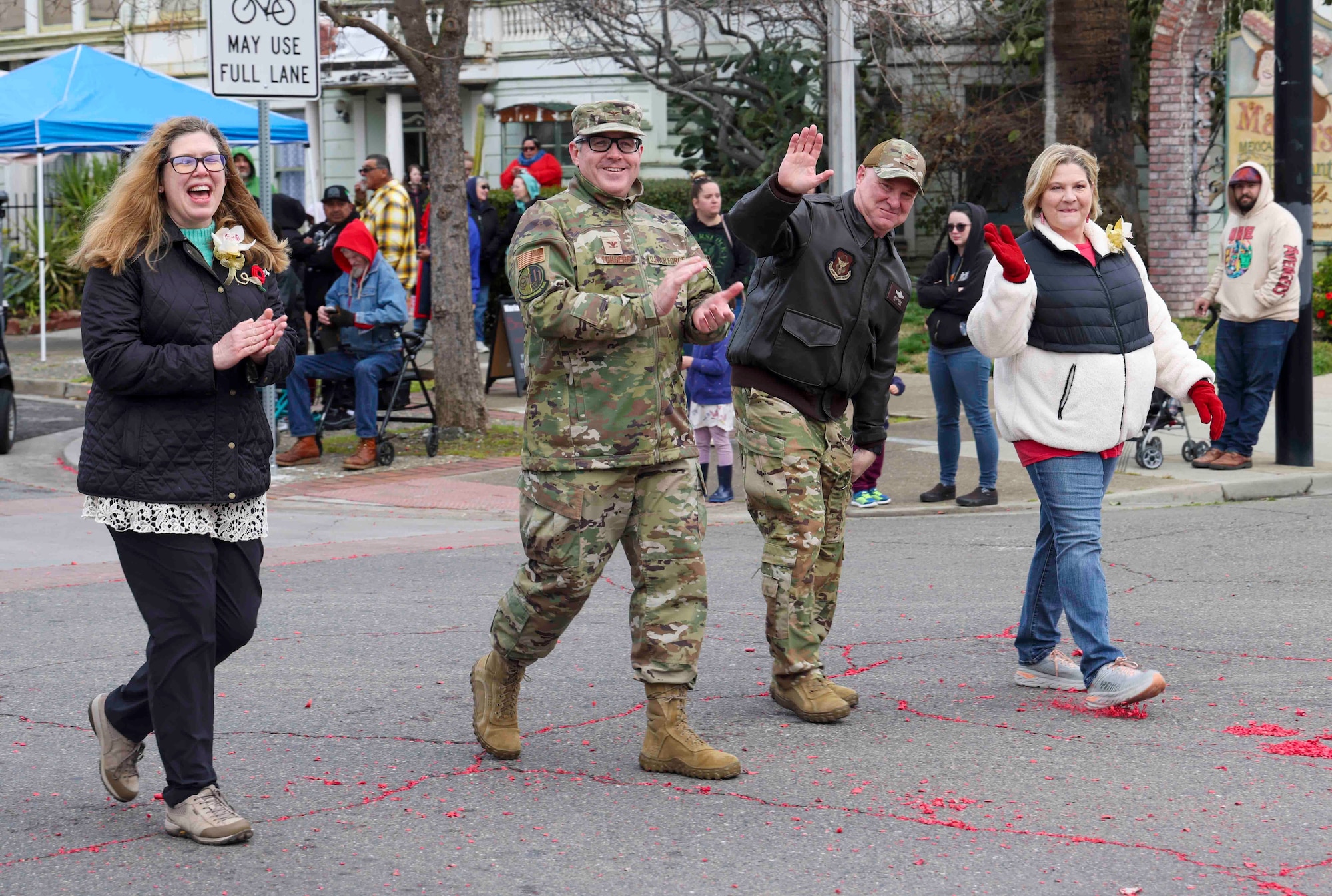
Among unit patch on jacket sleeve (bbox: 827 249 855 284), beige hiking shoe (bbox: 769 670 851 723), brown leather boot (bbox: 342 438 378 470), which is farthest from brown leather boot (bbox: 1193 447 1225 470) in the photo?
unit patch on jacket sleeve (bbox: 827 249 855 284)

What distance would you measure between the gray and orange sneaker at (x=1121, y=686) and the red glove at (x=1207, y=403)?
2.86ft

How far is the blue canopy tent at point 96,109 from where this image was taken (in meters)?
17.0

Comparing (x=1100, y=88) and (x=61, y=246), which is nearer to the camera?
(x=1100, y=88)

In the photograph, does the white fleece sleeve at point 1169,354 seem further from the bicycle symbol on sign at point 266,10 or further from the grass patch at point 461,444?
the grass patch at point 461,444

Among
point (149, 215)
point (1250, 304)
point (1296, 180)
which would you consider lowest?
point (1250, 304)

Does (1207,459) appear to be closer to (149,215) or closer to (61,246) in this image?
(149,215)

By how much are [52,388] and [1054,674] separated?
13983 mm

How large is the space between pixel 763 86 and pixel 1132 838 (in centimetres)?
2004

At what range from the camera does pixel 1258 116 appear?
53.8ft

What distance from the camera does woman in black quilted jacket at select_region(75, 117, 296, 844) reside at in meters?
4.25

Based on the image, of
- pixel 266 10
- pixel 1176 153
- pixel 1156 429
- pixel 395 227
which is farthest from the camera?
pixel 1176 153

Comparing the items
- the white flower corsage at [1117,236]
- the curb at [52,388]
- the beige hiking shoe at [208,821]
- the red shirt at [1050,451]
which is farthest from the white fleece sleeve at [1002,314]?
the curb at [52,388]

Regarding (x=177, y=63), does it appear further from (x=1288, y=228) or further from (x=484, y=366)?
(x=1288, y=228)

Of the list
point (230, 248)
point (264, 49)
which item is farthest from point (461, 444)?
point (230, 248)
